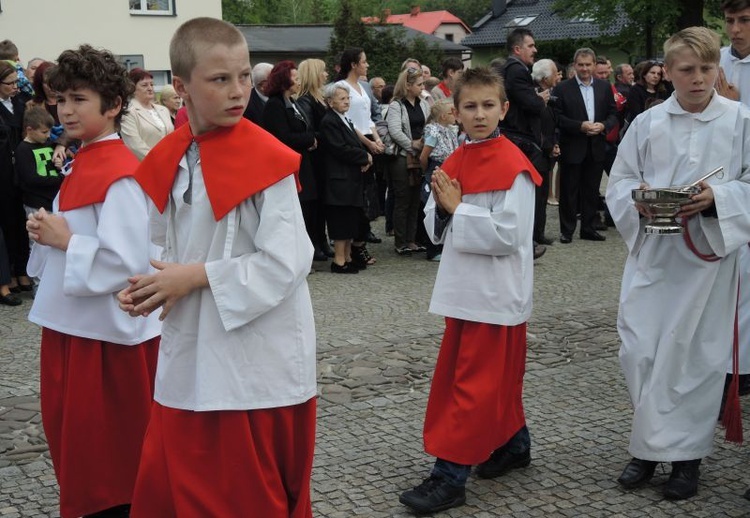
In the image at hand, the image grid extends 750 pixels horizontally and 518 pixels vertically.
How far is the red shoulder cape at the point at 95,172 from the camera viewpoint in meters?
4.02

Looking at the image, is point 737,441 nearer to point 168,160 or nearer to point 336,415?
point 336,415

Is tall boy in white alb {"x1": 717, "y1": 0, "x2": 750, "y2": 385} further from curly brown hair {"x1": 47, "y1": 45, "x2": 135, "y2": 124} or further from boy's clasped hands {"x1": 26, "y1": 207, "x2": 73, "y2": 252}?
boy's clasped hands {"x1": 26, "y1": 207, "x2": 73, "y2": 252}

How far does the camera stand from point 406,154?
11281 mm

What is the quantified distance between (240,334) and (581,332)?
4872mm

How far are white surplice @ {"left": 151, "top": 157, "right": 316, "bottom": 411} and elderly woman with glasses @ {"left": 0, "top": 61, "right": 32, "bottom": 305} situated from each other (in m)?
6.50

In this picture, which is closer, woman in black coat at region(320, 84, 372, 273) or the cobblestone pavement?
the cobblestone pavement

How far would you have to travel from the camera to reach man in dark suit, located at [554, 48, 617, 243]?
39.6 ft

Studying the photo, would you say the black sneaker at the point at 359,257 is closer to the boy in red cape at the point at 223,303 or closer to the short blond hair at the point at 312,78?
the short blond hair at the point at 312,78

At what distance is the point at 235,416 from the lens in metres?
3.22

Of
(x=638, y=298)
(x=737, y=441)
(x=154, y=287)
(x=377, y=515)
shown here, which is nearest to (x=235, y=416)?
(x=154, y=287)

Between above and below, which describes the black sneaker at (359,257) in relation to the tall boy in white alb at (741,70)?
below

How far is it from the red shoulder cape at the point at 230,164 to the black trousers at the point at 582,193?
938 centimetres

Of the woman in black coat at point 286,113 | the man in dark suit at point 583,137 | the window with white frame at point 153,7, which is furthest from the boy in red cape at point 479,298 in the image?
the window with white frame at point 153,7

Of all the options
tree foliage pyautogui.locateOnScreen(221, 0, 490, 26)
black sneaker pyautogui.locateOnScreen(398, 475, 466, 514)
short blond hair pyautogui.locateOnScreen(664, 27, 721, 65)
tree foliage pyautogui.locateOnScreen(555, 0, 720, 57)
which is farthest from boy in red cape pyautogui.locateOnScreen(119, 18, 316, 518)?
tree foliage pyautogui.locateOnScreen(221, 0, 490, 26)
